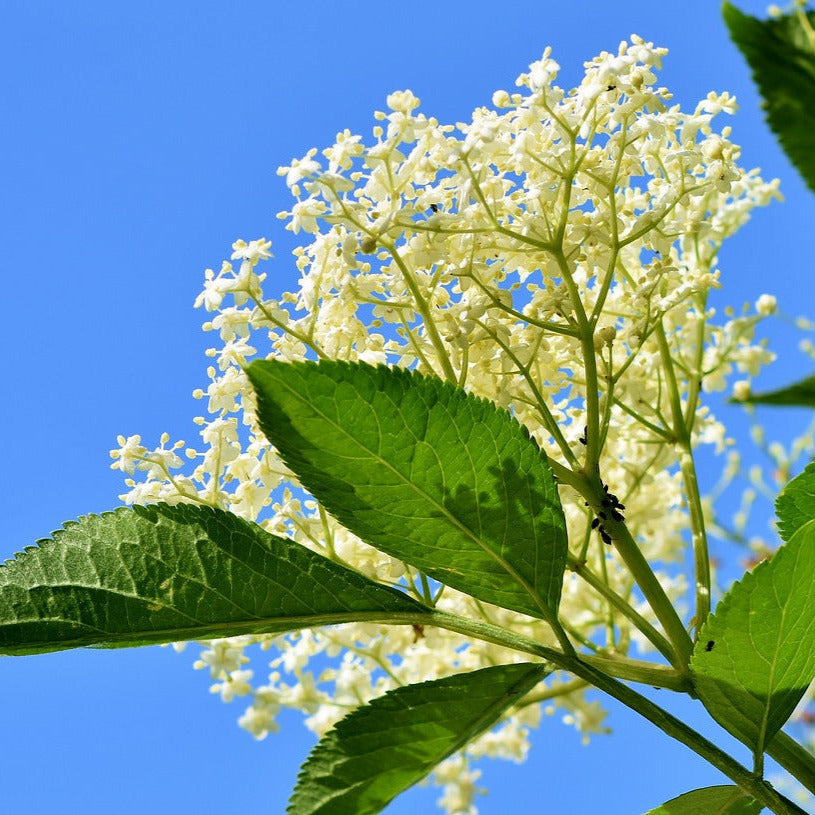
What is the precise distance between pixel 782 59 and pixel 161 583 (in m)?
1.04

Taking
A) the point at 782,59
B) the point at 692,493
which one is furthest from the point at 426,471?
the point at 692,493

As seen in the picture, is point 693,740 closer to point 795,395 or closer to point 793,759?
point 793,759

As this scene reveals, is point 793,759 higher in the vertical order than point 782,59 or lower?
lower

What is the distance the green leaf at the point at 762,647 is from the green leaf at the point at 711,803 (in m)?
0.09

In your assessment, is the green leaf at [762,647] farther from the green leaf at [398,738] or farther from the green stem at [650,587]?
the green leaf at [398,738]

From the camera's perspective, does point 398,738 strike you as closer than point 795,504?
No

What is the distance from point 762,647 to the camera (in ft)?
4.15

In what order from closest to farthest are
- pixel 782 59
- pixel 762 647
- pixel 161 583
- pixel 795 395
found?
pixel 795 395 → pixel 782 59 → pixel 762 647 → pixel 161 583

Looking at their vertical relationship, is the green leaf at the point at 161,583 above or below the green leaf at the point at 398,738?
above

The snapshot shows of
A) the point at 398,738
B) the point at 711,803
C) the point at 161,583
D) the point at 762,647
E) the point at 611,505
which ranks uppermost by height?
the point at 161,583

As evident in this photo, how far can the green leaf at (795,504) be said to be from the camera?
1.24 m

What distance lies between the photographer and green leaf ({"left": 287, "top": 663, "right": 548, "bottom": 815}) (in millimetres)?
1362

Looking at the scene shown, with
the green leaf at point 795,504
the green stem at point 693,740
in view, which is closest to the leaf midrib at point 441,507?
the green stem at point 693,740

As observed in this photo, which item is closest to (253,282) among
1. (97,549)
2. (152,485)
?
(152,485)
